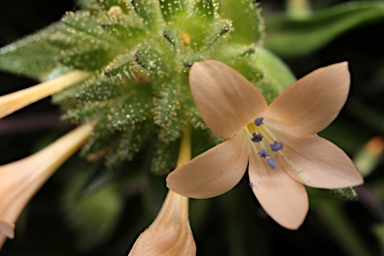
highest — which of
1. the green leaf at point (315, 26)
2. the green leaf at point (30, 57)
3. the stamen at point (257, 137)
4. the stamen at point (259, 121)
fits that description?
the green leaf at point (30, 57)

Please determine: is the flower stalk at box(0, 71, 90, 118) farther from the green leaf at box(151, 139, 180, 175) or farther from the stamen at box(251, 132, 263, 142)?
→ the stamen at box(251, 132, 263, 142)

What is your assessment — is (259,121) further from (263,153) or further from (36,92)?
(36,92)

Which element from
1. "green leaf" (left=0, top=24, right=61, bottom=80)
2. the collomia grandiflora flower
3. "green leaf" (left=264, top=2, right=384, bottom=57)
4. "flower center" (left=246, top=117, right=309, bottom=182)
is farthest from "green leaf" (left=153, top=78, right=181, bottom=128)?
"green leaf" (left=264, top=2, right=384, bottom=57)

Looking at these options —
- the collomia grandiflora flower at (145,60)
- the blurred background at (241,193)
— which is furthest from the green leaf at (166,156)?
the blurred background at (241,193)

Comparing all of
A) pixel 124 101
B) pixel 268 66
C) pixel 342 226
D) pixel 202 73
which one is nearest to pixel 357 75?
pixel 342 226

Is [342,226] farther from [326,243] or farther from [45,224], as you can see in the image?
[45,224]

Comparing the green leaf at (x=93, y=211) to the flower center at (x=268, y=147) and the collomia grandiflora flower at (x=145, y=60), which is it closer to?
the collomia grandiflora flower at (x=145, y=60)

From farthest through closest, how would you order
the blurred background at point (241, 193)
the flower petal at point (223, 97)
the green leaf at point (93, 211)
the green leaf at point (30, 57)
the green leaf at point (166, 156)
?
the green leaf at point (93, 211), the blurred background at point (241, 193), the green leaf at point (30, 57), the green leaf at point (166, 156), the flower petal at point (223, 97)
